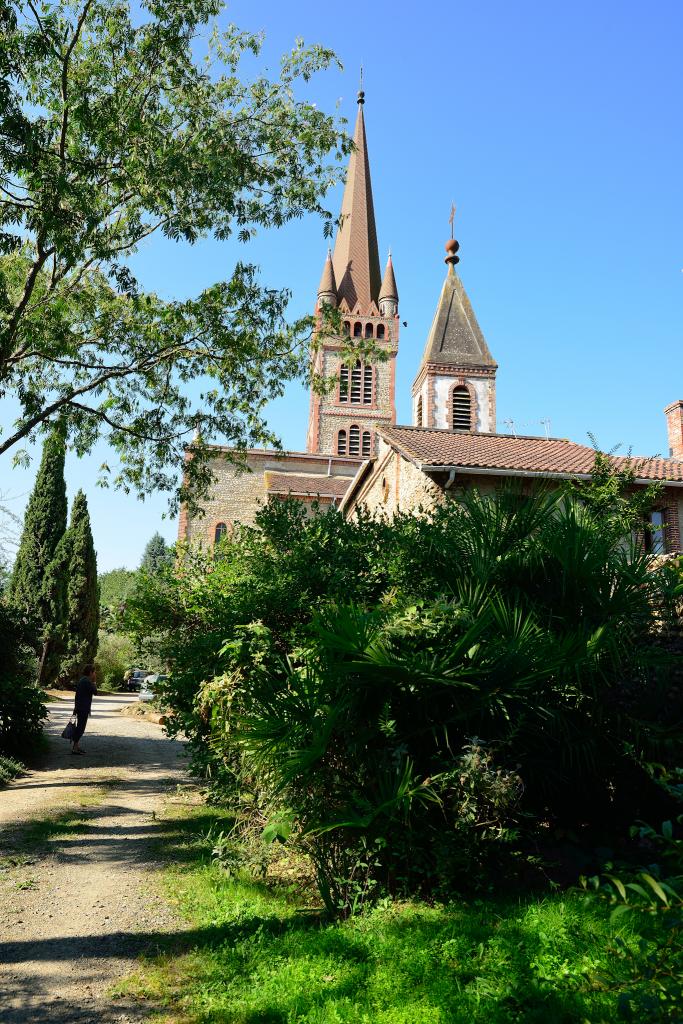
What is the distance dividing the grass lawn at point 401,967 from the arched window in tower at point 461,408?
37662 mm

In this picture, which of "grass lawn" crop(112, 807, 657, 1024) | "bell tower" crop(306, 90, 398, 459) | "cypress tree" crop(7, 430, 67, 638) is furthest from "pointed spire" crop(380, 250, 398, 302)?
"grass lawn" crop(112, 807, 657, 1024)

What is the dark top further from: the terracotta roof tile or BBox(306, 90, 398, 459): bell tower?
BBox(306, 90, 398, 459): bell tower

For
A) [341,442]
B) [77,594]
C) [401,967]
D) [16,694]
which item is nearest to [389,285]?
[341,442]

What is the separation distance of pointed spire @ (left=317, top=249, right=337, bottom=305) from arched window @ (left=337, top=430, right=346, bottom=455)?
11116mm

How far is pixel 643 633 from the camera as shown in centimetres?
580

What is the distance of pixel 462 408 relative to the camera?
136 feet

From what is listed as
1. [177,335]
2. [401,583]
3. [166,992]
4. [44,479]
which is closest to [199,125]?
[177,335]

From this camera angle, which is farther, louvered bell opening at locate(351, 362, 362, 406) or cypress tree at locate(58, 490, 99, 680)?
louvered bell opening at locate(351, 362, 362, 406)

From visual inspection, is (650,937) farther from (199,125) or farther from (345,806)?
(199,125)

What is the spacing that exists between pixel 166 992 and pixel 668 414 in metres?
25.7

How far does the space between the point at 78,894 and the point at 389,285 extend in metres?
59.1

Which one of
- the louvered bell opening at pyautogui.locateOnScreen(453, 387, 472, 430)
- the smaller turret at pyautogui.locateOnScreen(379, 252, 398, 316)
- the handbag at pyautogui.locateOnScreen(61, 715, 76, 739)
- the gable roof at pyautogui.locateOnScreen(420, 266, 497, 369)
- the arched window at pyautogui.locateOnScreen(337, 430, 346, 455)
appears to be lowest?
the handbag at pyautogui.locateOnScreen(61, 715, 76, 739)

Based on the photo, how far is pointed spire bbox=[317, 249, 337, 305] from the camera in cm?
5889

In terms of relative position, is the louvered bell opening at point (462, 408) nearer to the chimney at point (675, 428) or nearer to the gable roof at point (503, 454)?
the chimney at point (675, 428)
